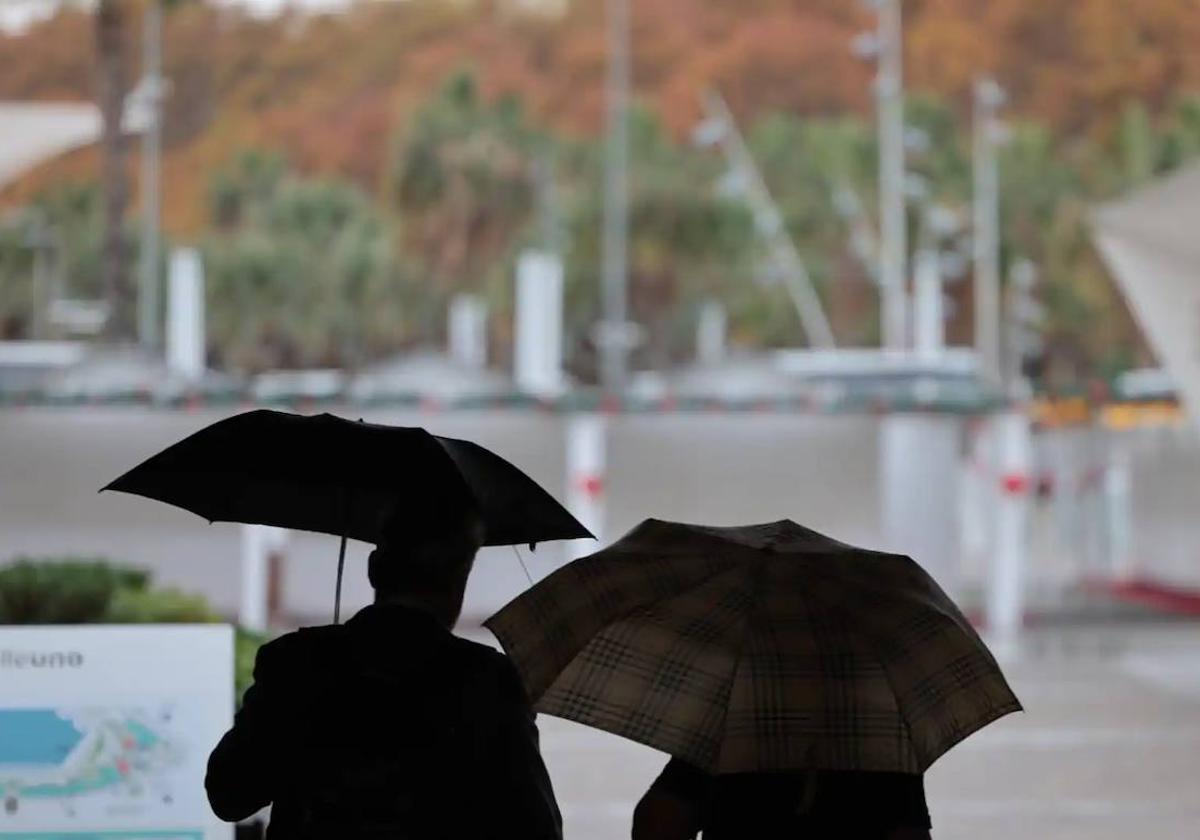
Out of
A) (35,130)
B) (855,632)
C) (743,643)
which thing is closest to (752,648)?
(743,643)

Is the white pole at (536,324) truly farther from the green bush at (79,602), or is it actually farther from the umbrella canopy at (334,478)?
the umbrella canopy at (334,478)

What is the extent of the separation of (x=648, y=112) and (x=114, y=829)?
83.1m

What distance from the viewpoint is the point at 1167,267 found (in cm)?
999

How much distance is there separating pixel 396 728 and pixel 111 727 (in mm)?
1689

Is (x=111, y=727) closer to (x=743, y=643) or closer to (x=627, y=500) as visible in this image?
(x=743, y=643)

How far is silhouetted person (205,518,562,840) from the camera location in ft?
10.3

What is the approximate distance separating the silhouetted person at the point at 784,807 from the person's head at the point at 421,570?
1.34 ft

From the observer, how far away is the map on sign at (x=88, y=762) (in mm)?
4613

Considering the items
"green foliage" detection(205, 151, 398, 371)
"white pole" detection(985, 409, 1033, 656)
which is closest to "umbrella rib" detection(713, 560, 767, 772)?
"white pole" detection(985, 409, 1033, 656)

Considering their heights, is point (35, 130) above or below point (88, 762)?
above

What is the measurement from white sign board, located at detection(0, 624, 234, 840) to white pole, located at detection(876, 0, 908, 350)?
128ft

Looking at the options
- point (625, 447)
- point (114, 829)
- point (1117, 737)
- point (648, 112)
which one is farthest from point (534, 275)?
point (648, 112)

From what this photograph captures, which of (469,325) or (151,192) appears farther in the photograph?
(469,325)

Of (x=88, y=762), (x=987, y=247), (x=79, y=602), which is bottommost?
(x=88, y=762)
